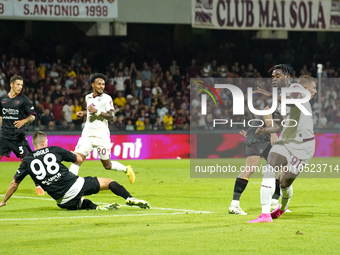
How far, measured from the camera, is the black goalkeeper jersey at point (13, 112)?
38.2 feet

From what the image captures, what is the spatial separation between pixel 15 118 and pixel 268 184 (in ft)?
20.0

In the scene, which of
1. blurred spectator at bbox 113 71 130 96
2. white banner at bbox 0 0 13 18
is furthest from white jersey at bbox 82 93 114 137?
blurred spectator at bbox 113 71 130 96

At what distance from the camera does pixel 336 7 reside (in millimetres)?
25516

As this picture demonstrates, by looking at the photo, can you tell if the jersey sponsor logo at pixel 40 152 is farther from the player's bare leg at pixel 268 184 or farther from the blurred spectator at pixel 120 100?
the blurred spectator at pixel 120 100

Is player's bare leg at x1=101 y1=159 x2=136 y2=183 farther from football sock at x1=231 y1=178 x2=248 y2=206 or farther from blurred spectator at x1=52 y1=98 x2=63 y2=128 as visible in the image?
blurred spectator at x1=52 y1=98 x2=63 y2=128

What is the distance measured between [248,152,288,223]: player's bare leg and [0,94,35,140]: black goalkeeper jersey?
5.64 metres

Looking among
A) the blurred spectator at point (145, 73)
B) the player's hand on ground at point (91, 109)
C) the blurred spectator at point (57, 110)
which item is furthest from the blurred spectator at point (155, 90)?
the player's hand on ground at point (91, 109)

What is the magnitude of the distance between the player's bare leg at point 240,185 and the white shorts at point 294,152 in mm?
1016

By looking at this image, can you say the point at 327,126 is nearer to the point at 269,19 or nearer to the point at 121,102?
the point at 269,19

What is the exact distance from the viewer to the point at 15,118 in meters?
11.8

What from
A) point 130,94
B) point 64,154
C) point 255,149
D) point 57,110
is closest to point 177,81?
point 130,94

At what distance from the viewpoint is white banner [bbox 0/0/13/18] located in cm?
2212

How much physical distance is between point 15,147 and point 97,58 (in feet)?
50.0

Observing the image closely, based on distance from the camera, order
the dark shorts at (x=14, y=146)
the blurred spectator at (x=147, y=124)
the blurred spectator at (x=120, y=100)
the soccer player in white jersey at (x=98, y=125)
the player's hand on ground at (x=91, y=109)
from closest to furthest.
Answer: the player's hand on ground at (x=91, y=109), the soccer player in white jersey at (x=98, y=125), the dark shorts at (x=14, y=146), the blurred spectator at (x=147, y=124), the blurred spectator at (x=120, y=100)
